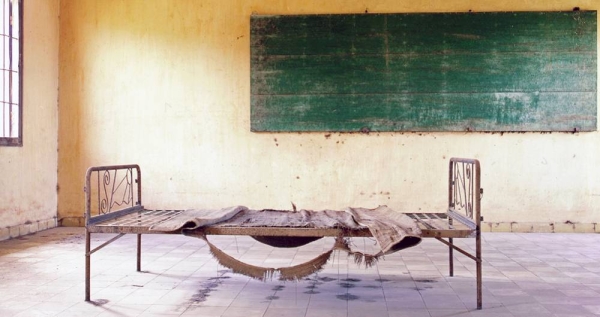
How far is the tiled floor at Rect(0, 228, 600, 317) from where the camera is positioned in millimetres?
3416

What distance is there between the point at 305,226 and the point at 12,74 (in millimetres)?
4517

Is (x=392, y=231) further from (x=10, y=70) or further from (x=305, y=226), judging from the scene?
(x=10, y=70)

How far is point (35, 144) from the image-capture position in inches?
254

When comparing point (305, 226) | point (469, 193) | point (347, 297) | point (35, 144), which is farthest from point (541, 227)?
point (35, 144)

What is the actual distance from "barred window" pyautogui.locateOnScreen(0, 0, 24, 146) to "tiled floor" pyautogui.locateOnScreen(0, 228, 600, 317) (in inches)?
52.3

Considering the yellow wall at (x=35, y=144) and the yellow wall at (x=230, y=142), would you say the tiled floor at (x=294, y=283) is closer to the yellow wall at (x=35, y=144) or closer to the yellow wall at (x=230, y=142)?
the yellow wall at (x=35, y=144)

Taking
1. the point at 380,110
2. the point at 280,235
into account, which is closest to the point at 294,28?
the point at 380,110

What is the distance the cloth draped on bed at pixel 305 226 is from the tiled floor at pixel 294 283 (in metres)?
0.24

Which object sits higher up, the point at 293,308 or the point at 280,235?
the point at 280,235

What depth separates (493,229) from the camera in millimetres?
6480

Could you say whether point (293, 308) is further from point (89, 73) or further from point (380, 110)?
point (89, 73)

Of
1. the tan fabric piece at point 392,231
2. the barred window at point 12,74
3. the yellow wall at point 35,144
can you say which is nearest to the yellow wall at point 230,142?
the yellow wall at point 35,144

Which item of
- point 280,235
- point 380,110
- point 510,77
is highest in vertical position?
point 510,77

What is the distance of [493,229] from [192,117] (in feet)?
13.2
